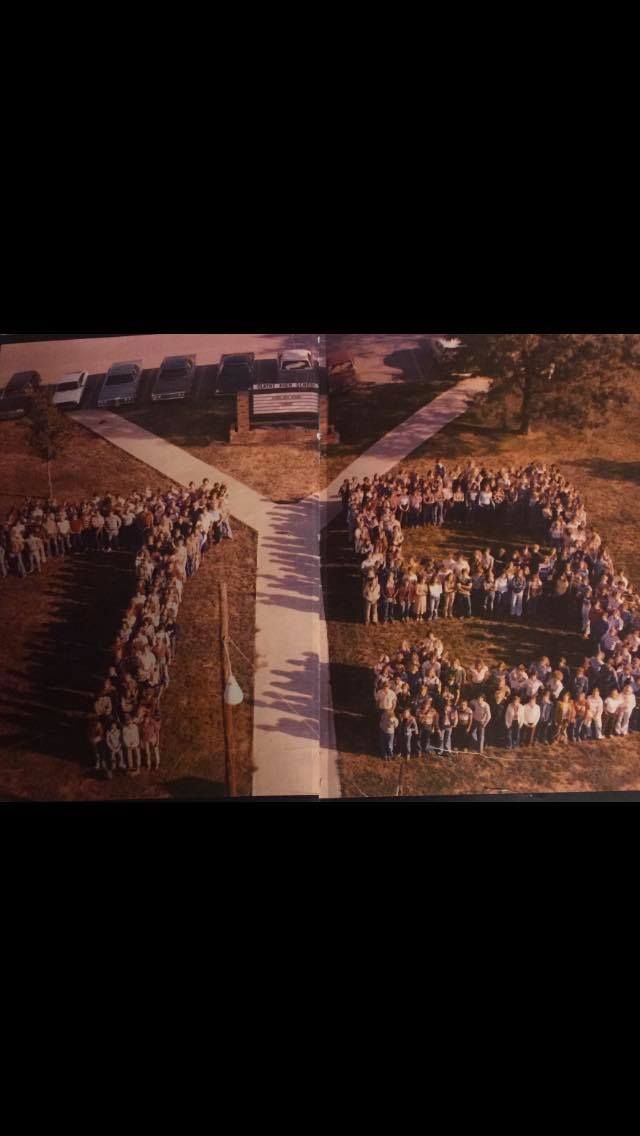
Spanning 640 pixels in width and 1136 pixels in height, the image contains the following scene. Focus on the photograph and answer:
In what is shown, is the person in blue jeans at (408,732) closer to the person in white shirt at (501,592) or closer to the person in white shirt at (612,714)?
the person in white shirt at (501,592)

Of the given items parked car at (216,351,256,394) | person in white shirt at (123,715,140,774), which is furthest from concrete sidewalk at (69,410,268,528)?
person in white shirt at (123,715,140,774)

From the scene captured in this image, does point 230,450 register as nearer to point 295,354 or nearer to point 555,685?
point 295,354

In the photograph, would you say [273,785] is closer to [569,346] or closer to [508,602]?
[508,602]

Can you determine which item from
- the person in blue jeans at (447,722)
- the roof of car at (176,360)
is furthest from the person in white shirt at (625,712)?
the roof of car at (176,360)

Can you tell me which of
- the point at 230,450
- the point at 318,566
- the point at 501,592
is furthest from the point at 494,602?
the point at 230,450

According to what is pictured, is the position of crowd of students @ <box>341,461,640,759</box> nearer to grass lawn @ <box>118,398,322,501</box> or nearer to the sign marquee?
grass lawn @ <box>118,398,322,501</box>

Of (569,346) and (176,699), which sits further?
(569,346)

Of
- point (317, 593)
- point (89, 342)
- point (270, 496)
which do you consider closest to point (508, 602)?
point (317, 593)
